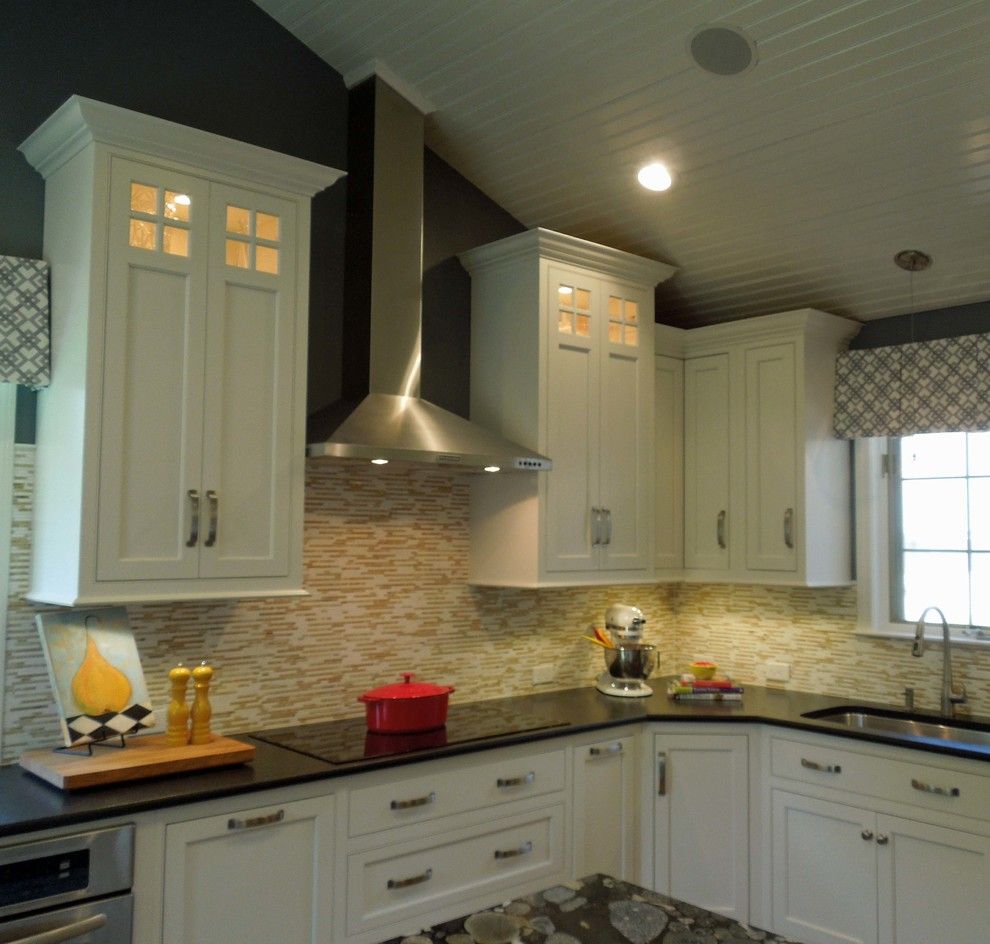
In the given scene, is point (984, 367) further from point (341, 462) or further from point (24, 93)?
point (24, 93)

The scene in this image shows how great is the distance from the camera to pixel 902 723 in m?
3.59

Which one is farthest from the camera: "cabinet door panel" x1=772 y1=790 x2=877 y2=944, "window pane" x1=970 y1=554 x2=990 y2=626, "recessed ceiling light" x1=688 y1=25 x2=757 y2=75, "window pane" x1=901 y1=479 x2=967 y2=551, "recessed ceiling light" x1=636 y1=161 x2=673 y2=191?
"window pane" x1=901 y1=479 x2=967 y2=551

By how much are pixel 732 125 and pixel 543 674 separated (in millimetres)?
2186

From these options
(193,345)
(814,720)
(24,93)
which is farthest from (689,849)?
(24,93)

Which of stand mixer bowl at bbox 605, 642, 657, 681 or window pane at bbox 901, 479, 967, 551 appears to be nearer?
window pane at bbox 901, 479, 967, 551

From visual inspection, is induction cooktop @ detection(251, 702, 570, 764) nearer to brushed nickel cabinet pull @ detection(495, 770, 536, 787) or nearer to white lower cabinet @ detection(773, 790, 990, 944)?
brushed nickel cabinet pull @ detection(495, 770, 536, 787)

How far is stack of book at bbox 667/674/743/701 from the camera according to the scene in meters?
3.75

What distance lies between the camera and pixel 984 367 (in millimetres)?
3520

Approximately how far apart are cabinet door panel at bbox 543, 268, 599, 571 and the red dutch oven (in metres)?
0.73

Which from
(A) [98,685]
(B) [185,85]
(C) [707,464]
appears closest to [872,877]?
(C) [707,464]

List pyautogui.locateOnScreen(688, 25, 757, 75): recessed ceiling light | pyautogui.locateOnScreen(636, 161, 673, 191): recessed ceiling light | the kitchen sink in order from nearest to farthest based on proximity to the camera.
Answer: pyautogui.locateOnScreen(688, 25, 757, 75): recessed ceiling light → the kitchen sink → pyautogui.locateOnScreen(636, 161, 673, 191): recessed ceiling light

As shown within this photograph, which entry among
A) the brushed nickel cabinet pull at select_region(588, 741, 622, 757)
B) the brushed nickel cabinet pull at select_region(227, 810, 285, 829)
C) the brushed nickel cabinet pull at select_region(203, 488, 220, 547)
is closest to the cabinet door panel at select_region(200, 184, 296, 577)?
the brushed nickel cabinet pull at select_region(203, 488, 220, 547)

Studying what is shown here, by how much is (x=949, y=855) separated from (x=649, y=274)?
2330 millimetres

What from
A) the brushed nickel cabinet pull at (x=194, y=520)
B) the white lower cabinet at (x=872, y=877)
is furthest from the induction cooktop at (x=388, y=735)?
the white lower cabinet at (x=872, y=877)
